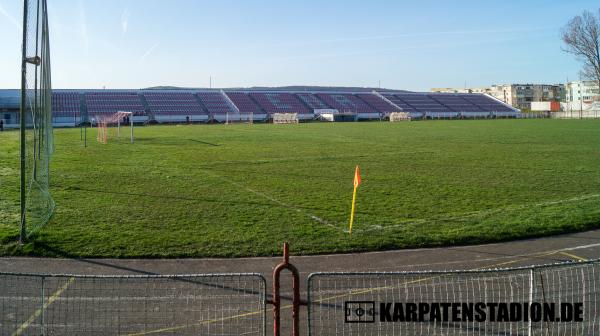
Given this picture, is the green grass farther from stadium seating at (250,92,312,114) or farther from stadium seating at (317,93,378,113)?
stadium seating at (317,93,378,113)

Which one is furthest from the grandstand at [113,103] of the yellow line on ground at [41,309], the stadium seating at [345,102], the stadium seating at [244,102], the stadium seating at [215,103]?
the yellow line on ground at [41,309]

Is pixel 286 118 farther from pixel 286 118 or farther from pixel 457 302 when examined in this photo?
pixel 457 302

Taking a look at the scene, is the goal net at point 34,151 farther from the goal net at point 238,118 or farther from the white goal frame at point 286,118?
the goal net at point 238,118

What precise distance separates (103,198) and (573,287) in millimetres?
12298

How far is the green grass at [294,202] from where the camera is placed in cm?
1058

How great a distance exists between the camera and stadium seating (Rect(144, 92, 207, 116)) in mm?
89438

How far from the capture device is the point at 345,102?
10612cm

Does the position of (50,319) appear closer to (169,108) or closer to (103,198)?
(103,198)

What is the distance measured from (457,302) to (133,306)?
169 inches

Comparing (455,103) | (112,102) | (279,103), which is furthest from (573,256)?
(455,103)

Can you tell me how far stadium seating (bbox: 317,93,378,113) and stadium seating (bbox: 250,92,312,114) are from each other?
6.47 metres

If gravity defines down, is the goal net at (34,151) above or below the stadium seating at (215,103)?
below

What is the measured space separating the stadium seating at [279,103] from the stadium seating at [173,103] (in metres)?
11.9

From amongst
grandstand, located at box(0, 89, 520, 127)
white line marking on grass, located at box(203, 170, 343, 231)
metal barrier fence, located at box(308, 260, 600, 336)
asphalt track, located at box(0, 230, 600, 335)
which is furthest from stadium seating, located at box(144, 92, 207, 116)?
metal barrier fence, located at box(308, 260, 600, 336)
